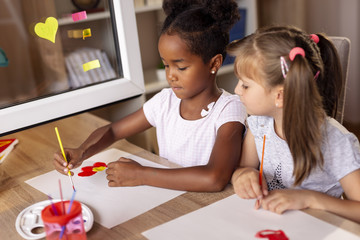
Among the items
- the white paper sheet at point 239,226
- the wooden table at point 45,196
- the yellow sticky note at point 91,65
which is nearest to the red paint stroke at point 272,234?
the white paper sheet at point 239,226

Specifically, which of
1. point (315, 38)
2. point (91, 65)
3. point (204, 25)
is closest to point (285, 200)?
point (315, 38)

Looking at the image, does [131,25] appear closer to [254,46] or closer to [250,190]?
[254,46]

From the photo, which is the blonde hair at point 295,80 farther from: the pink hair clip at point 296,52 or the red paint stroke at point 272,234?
the red paint stroke at point 272,234

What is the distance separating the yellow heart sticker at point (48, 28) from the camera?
4.66 ft

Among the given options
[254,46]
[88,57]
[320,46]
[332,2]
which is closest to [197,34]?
[254,46]

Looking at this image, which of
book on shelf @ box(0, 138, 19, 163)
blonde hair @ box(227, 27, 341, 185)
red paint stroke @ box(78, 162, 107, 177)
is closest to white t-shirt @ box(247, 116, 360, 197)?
blonde hair @ box(227, 27, 341, 185)

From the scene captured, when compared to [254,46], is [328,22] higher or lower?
lower

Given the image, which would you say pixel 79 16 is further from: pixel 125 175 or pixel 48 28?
pixel 125 175

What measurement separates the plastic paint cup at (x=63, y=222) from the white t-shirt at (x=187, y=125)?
545mm

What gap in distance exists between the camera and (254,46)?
1048 mm

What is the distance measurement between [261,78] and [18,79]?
959mm

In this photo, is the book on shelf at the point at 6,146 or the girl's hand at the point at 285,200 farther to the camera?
the book on shelf at the point at 6,146

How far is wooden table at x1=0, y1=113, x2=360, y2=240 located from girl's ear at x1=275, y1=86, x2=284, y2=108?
24 cm

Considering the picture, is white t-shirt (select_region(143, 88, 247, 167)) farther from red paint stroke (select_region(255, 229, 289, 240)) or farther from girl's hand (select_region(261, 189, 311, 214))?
red paint stroke (select_region(255, 229, 289, 240))
